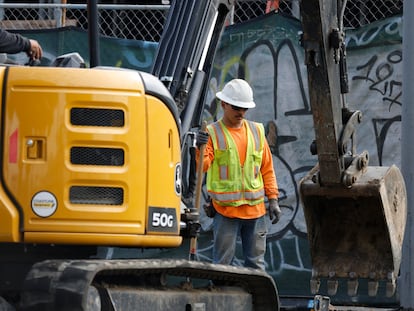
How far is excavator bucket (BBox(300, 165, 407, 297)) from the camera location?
8.98 meters

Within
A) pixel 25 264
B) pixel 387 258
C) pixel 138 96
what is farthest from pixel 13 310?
pixel 387 258

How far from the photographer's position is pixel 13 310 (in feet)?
19.0

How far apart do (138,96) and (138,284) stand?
0.96m

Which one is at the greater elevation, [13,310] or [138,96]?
[138,96]

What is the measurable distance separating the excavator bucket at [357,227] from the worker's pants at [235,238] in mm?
734

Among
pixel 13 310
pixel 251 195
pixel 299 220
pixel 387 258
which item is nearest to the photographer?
pixel 13 310

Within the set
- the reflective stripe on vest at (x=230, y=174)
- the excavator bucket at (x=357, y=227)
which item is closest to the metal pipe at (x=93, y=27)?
the excavator bucket at (x=357, y=227)

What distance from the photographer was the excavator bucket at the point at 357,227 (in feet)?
29.5

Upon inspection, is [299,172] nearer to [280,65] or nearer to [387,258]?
[280,65]

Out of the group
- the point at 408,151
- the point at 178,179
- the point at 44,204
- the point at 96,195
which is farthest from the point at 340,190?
the point at 44,204

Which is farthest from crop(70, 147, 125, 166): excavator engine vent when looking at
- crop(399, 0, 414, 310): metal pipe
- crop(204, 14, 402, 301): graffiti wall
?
crop(204, 14, 402, 301): graffiti wall

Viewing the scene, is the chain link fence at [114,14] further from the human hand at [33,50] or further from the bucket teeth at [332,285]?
the human hand at [33,50]

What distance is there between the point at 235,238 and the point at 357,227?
1.14 m

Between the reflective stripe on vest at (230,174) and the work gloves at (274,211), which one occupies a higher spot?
the reflective stripe on vest at (230,174)
